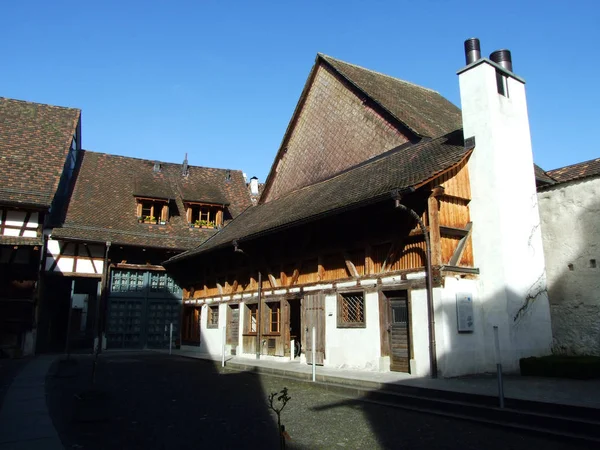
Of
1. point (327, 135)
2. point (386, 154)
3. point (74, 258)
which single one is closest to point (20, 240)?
point (74, 258)

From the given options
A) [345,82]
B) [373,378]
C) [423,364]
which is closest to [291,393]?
[373,378]

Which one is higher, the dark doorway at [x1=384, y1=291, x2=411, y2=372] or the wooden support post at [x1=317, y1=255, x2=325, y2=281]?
the wooden support post at [x1=317, y1=255, x2=325, y2=281]

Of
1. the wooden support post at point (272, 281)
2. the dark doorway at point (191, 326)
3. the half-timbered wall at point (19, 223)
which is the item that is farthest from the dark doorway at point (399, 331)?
the half-timbered wall at point (19, 223)

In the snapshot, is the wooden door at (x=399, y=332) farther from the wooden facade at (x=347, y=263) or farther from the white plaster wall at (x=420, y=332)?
the white plaster wall at (x=420, y=332)

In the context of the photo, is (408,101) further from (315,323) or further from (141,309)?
(141,309)

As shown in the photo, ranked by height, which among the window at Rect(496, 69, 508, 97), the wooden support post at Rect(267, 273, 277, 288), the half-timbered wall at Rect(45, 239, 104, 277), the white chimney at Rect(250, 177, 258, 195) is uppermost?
the white chimney at Rect(250, 177, 258, 195)

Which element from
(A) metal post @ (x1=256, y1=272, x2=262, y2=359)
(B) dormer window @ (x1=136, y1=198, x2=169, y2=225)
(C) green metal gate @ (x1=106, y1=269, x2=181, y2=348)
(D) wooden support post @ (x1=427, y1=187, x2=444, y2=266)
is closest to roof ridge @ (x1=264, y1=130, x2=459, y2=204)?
(D) wooden support post @ (x1=427, y1=187, x2=444, y2=266)

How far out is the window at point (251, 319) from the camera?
18.6 meters

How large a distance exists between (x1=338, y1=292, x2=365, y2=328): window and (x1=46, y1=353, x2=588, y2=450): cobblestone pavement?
2.75 m

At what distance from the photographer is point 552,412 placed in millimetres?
7129

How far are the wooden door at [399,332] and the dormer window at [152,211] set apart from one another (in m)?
15.2

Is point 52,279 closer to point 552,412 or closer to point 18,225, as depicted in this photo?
point 18,225

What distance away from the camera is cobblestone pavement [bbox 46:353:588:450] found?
627cm

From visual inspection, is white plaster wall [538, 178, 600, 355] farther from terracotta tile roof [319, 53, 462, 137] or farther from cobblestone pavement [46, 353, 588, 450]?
cobblestone pavement [46, 353, 588, 450]
